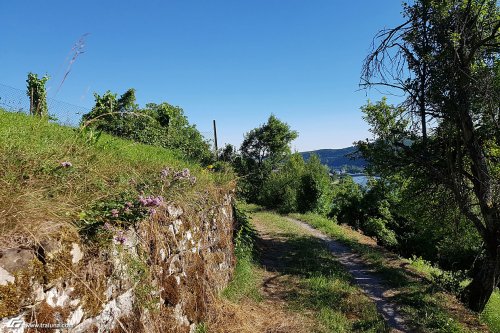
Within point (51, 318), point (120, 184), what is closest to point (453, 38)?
point (120, 184)

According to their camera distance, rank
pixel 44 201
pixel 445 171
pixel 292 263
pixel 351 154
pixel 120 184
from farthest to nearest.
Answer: pixel 351 154, pixel 292 263, pixel 445 171, pixel 120 184, pixel 44 201

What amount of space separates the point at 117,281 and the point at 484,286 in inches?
349

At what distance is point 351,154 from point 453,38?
17.4ft

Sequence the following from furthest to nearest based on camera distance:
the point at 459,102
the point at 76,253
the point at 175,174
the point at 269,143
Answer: the point at 269,143, the point at 459,102, the point at 175,174, the point at 76,253

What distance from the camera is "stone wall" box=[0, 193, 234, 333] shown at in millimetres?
2086

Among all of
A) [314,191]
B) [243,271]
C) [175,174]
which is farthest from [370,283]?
[314,191]

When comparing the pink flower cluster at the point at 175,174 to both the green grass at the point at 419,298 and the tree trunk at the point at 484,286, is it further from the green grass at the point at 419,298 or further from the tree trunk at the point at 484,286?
the tree trunk at the point at 484,286

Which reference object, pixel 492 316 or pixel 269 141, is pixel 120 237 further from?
pixel 269 141

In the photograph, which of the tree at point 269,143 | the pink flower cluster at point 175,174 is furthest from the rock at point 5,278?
the tree at point 269,143

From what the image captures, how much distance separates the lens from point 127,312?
2955mm

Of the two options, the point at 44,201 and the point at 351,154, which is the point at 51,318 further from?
the point at 351,154

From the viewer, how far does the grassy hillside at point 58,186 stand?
2309 mm

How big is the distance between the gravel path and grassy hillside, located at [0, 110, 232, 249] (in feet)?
16.2

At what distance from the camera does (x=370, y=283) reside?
882 centimetres
